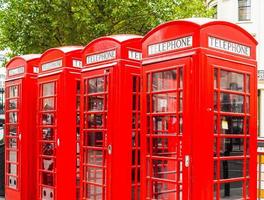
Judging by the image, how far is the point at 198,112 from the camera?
17.2 ft

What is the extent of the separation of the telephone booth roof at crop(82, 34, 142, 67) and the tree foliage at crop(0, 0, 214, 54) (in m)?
9.25

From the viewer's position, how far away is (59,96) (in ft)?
25.6

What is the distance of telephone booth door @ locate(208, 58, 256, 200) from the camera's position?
5.45 meters

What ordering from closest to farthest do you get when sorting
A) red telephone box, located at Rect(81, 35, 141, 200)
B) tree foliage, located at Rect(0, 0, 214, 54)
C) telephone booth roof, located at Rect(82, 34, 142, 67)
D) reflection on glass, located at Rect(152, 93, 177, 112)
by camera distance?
reflection on glass, located at Rect(152, 93, 177, 112), red telephone box, located at Rect(81, 35, 141, 200), telephone booth roof, located at Rect(82, 34, 142, 67), tree foliage, located at Rect(0, 0, 214, 54)

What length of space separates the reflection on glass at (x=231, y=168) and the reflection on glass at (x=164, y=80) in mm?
1004

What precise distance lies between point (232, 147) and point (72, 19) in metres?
12.9

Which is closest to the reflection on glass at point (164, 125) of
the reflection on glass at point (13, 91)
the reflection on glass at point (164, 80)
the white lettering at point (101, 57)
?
the reflection on glass at point (164, 80)

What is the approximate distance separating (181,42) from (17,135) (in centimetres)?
473

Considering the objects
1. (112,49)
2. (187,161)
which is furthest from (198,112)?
(112,49)

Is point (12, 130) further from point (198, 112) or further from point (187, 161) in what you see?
point (198, 112)

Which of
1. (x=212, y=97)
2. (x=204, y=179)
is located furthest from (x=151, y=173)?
(x=212, y=97)

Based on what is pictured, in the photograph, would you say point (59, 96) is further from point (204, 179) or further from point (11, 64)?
point (204, 179)

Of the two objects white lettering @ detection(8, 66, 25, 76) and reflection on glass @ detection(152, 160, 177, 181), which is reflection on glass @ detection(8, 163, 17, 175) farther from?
reflection on glass @ detection(152, 160, 177, 181)

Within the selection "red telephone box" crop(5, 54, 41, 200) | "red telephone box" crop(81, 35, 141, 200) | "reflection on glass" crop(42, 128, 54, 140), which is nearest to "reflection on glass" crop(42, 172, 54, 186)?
"reflection on glass" crop(42, 128, 54, 140)
